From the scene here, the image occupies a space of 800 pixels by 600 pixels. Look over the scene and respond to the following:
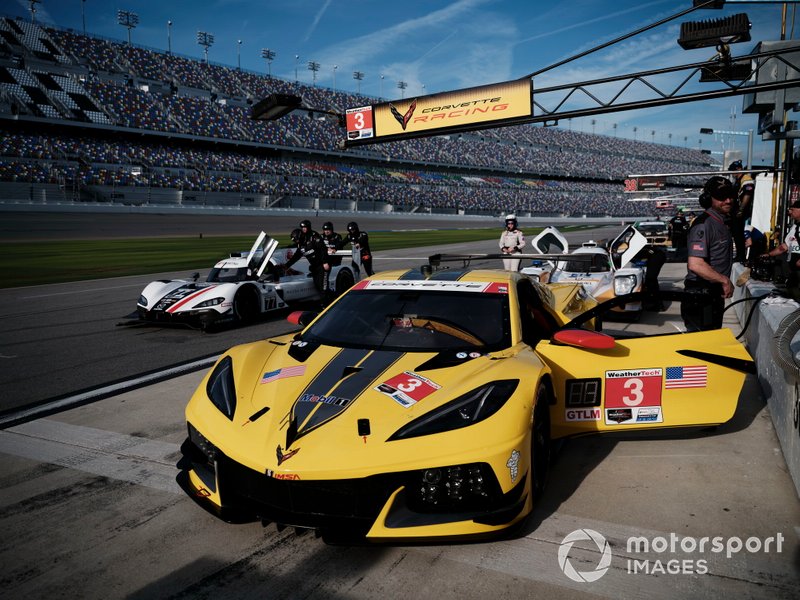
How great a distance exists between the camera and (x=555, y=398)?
3.71 meters

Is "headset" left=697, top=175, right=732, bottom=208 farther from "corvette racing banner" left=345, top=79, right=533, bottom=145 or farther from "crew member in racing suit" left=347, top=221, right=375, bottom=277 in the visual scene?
"corvette racing banner" left=345, top=79, right=533, bottom=145

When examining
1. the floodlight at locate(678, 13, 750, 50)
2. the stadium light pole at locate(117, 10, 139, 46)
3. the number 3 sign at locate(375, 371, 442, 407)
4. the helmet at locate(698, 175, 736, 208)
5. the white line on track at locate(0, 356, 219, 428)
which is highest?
the stadium light pole at locate(117, 10, 139, 46)

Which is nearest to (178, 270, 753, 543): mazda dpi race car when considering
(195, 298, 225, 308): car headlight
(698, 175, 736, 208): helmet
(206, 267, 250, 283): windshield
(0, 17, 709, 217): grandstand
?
(698, 175, 736, 208): helmet

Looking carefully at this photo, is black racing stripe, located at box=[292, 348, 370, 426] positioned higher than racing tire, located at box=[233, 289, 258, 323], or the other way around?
black racing stripe, located at box=[292, 348, 370, 426]

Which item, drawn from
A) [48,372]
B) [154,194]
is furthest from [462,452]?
[154,194]

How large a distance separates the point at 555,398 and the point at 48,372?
5.30 m

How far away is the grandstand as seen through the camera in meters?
39.7

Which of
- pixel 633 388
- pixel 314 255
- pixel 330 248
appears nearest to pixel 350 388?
pixel 633 388

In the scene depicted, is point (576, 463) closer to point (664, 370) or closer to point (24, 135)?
point (664, 370)

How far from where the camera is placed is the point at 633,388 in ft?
12.7

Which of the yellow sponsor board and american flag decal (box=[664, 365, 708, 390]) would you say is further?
the yellow sponsor board

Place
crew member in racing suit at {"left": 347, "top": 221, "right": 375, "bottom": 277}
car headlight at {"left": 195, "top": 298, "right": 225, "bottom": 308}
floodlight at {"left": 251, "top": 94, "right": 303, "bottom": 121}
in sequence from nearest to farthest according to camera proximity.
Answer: car headlight at {"left": 195, "top": 298, "right": 225, "bottom": 308}
crew member in racing suit at {"left": 347, "top": 221, "right": 375, "bottom": 277}
floodlight at {"left": 251, "top": 94, "right": 303, "bottom": 121}

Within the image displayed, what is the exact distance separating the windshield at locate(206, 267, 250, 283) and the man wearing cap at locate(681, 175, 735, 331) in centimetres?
660

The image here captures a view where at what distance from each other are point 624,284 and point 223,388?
23.4ft
